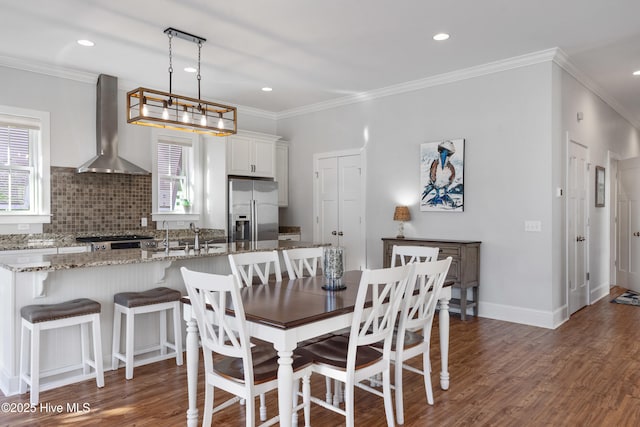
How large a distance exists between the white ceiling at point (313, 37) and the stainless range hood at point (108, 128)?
0.20 meters

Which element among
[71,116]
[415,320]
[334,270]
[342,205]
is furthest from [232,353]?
[342,205]

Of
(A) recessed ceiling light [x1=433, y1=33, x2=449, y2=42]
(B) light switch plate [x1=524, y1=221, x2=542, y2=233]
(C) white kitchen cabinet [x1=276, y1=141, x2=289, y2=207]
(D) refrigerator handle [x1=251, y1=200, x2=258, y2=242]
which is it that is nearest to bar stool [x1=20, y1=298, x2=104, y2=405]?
(D) refrigerator handle [x1=251, y1=200, x2=258, y2=242]

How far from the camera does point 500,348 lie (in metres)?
3.97

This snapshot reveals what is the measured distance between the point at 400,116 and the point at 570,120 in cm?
196

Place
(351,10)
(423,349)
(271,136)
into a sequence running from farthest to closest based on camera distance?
(271,136) < (351,10) < (423,349)

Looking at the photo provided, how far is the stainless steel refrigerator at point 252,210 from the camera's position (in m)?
6.24

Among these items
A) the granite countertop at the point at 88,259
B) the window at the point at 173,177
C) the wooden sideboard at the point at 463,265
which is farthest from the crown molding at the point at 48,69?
the wooden sideboard at the point at 463,265

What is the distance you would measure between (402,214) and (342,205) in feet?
A: 4.10

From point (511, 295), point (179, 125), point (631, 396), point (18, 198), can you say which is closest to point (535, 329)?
point (511, 295)

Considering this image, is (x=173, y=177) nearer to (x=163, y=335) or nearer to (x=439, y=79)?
(x=163, y=335)

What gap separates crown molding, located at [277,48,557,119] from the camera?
4676 mm

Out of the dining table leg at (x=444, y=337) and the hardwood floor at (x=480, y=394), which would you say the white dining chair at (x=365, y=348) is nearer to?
Answer: the hardwood floor at (x=480, y=394)

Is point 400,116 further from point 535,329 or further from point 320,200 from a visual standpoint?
point 535,329

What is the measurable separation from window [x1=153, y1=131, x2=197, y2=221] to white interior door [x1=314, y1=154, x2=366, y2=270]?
6.23 ft
